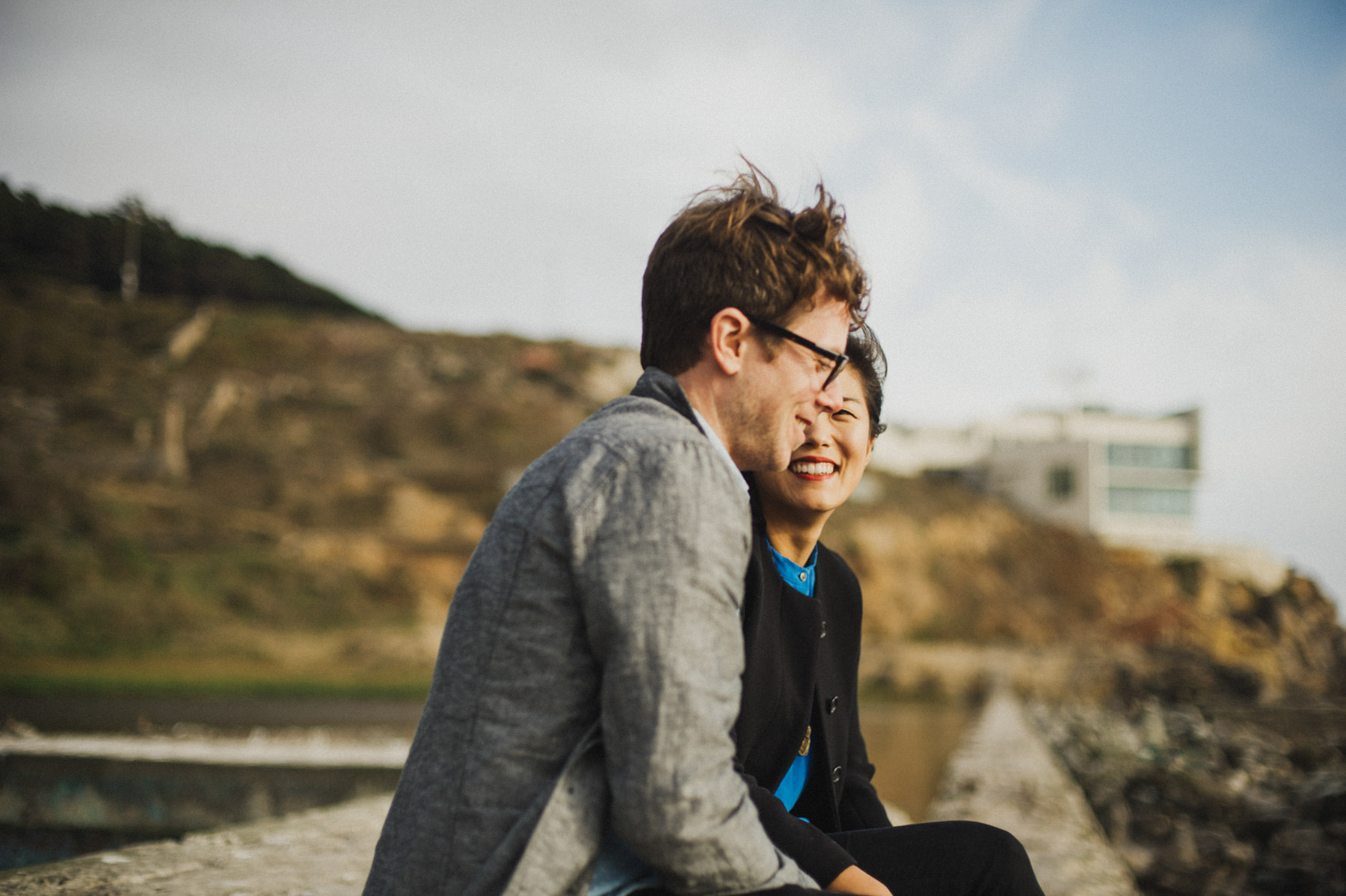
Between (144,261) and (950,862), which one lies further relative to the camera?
(144,261)

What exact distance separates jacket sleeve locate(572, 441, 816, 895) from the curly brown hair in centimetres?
35

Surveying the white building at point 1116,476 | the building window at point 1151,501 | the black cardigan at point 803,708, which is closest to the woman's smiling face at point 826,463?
the black cardigan at point 803,708

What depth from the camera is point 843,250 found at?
149 cm

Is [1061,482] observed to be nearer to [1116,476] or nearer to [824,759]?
[1116,476]

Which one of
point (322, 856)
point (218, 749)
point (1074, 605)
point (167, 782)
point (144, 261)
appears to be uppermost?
point (144, 261)

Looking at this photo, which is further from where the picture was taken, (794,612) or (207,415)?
(207,415)

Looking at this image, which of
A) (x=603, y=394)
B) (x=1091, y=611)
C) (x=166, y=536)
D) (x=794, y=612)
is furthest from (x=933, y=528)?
(x=794, y=612)

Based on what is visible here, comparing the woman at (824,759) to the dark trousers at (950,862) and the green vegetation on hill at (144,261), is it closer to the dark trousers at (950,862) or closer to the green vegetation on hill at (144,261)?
the dark trousers at (950,862)

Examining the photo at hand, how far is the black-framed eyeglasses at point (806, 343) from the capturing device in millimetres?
1438

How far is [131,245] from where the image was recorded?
4181cm

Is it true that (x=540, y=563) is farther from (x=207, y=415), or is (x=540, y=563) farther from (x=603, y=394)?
(x=603, y=394)

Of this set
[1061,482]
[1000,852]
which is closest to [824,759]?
[1000,852]

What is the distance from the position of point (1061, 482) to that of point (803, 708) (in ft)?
156

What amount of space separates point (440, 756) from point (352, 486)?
93.1 feet
